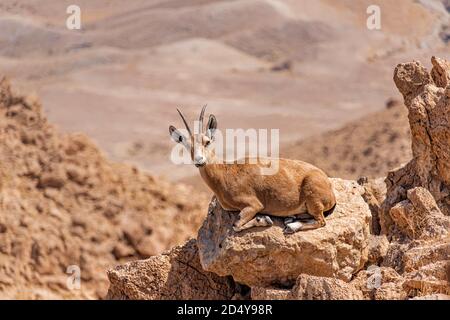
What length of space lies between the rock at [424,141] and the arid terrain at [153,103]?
7.71 ft

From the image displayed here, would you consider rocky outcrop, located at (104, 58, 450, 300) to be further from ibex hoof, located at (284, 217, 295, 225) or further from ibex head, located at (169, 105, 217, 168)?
ibex head, located at (169, 105, 217, 168)

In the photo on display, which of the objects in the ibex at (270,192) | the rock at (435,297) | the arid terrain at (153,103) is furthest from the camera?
the arid terrain at (153,103)

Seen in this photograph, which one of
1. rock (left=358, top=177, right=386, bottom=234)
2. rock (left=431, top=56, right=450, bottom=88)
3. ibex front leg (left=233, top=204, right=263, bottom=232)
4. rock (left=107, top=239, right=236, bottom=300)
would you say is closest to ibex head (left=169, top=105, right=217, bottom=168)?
ibex front leg (left=233, top=204, right=263, bottom=232)

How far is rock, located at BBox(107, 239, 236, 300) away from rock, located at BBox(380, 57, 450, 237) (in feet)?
7.01

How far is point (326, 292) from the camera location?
31.9 feet

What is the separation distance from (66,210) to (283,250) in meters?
10.8

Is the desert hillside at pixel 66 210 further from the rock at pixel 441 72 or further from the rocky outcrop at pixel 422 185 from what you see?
the rock at pixel 441 72

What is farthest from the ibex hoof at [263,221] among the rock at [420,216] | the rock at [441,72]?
the rock at [441,72]

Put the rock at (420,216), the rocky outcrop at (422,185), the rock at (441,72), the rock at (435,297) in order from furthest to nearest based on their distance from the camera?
the rock at (441,72), the rock at (420,216), the rocky outcrop at (422,185), the rock at (435,297)

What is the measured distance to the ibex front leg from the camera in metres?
10.6

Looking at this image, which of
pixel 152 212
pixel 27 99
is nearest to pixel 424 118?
pixel 152 212

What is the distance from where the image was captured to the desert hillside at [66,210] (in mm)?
19219

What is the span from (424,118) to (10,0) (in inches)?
1080

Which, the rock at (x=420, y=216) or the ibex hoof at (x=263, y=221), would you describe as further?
the rock at (x=420, y=216)
